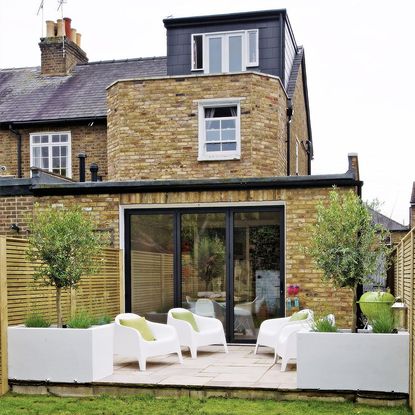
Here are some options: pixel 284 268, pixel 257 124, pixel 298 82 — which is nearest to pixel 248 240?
pixel 284 268

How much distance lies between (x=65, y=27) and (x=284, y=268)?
615 inches

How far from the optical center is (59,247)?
9594mm

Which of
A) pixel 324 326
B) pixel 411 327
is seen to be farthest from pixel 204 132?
pixel 411 327

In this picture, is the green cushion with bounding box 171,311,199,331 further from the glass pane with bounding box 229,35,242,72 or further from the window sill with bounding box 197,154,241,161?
the glass pane with bounding box 229,35,242,72

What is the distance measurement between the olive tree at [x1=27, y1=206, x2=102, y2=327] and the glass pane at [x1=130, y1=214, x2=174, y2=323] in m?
3.31

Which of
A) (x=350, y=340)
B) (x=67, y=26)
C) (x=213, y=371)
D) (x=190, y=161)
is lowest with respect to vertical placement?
(x=213, y=371)

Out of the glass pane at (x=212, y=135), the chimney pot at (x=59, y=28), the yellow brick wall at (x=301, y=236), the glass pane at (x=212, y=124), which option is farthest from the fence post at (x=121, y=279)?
the chimney pot at (x=59, y=28)

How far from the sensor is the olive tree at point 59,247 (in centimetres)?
962

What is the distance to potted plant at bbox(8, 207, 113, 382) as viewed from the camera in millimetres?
9328

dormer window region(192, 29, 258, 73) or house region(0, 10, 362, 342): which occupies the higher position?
dormer window region(192, 29, 258, 73)

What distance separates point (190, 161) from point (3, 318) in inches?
380

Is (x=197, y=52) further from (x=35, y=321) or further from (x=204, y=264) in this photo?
(x=35, y=321)

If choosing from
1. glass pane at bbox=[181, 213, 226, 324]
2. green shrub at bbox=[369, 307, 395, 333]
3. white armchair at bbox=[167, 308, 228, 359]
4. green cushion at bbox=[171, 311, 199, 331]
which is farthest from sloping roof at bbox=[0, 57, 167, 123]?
green shrub at bbox=[369, 307, 395, 333]

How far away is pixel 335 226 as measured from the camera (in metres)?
9.02
